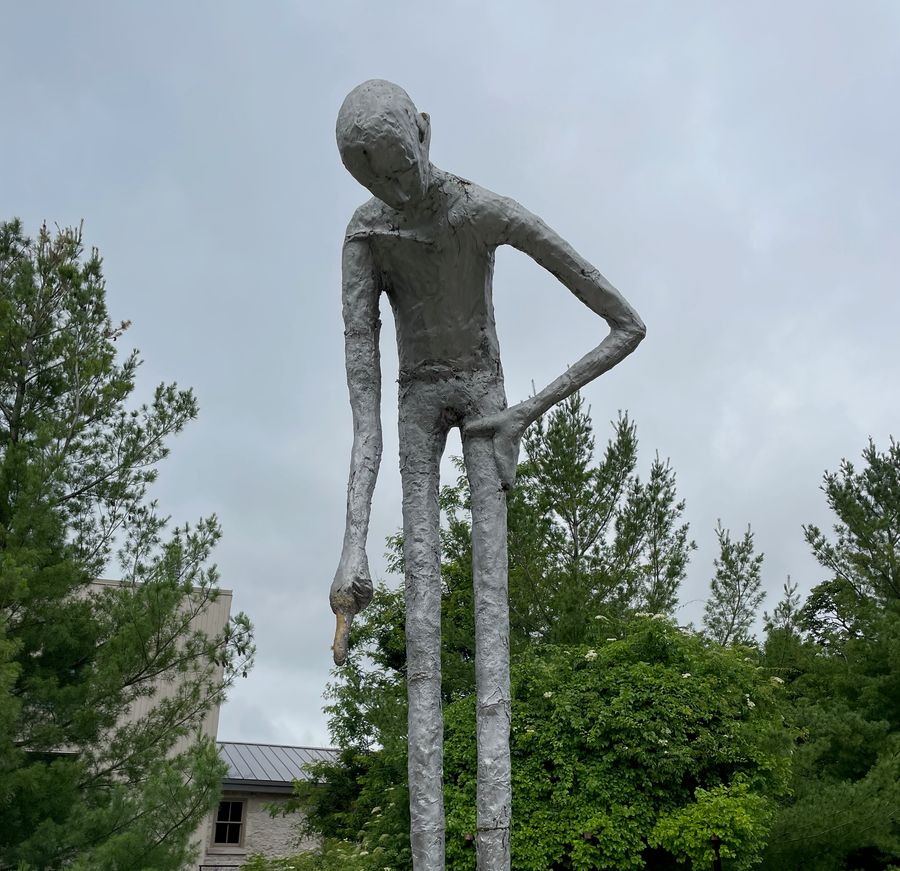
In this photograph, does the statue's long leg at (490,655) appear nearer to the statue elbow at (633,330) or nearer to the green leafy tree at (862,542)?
the statue elbow at (633,330)

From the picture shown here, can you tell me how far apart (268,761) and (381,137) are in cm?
2148

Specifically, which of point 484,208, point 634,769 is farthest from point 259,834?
point 484,208

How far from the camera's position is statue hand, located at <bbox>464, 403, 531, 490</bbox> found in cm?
333

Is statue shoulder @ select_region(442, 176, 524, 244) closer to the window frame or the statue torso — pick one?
the statue torso

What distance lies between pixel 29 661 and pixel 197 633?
52.5 inches

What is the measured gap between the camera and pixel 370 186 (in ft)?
10.1

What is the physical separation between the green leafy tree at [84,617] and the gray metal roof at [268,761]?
11.2 metres

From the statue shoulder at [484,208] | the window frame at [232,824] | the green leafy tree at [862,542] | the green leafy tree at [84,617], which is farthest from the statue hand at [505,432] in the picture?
the window frame at [232,824]

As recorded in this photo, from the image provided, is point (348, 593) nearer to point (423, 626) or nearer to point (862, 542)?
point (423, 626)

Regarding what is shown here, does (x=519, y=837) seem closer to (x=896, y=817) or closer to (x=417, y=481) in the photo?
(x=896, y=817)

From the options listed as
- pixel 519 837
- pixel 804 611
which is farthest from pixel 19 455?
pixel 804 611

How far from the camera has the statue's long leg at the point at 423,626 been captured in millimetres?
2967

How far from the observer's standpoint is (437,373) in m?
3.43

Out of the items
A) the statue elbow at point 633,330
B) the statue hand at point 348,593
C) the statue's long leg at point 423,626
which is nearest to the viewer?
the statue hand at point 348,593
